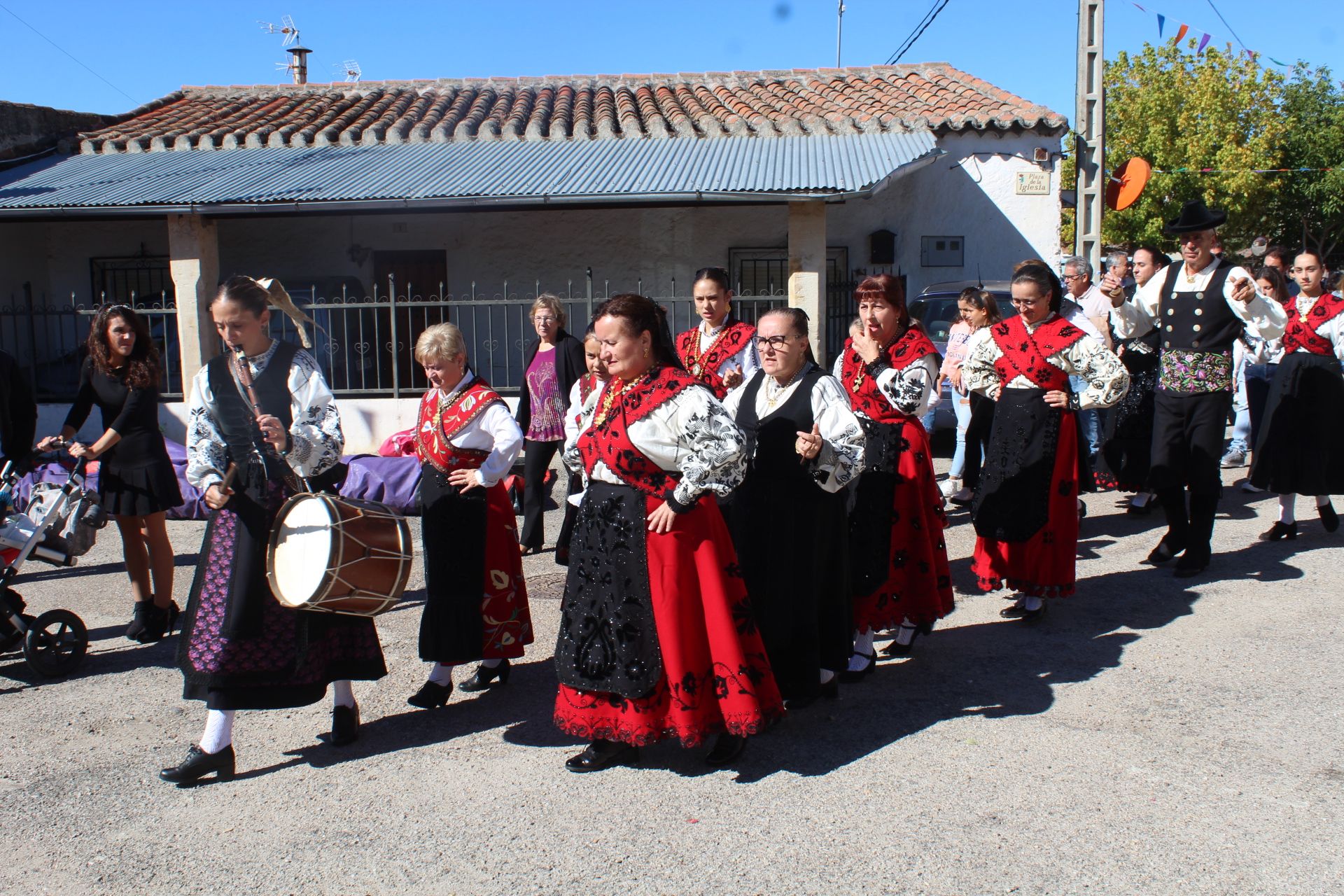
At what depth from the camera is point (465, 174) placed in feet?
40.5

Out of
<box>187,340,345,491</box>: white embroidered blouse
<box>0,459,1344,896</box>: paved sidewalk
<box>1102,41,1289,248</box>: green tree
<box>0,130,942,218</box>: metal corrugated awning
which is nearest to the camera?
<box>0,459,1344,896</box>: paved sidewalk

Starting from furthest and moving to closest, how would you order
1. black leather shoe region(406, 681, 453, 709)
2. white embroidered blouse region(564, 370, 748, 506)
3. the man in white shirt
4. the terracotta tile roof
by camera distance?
the terracotta tile roof → the man in white shirt → black leather shoe region(406, 681, 453, 709) → white embroidered blouse region(564, 370, 748, 506)

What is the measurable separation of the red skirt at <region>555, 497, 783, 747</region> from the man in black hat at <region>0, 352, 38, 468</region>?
3427 mm

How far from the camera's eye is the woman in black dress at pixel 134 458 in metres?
5.71

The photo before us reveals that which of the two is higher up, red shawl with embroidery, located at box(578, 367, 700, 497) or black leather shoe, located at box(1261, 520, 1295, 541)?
red shawl with embroidery, located at box(578, 367, 700, 497)

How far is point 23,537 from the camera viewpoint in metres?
5.27

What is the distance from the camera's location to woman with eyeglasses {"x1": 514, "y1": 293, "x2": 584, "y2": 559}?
24.0 ft

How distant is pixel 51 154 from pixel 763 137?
30.4 ft

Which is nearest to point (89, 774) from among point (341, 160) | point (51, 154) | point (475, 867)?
point (475, 867)

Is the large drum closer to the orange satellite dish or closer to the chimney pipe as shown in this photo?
the orange satellite dish

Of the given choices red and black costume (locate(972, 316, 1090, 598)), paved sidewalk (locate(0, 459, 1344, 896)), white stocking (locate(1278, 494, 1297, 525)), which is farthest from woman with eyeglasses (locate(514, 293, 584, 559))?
white stocking (locate(1278, 494, 1297, 525))

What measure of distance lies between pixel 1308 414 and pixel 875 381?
3.85 m

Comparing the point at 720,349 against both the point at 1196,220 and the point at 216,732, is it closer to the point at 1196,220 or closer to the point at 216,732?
the point at 1196,220

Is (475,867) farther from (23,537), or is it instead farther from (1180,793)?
(23,537)
